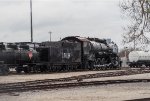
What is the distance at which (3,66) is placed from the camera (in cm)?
3259

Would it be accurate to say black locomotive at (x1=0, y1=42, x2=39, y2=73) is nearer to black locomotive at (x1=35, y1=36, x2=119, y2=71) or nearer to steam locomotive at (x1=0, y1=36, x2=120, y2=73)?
steam locomotive at (x1=0, y1=36, x2=120, y2=73)

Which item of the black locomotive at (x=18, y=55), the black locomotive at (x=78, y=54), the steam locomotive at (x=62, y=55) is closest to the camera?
the black locomotive at (x=18, y=55)

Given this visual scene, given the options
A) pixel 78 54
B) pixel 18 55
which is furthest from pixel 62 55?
pixel 18 55

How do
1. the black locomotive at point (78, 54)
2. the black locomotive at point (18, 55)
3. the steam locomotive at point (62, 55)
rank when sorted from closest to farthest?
1. the black locomotive at point (18, 55)
2. the steam locomotive at point (62, 55)
3. the black locomotive at point (78, 54)

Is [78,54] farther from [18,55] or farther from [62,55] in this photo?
[18,55]

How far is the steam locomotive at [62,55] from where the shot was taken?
3755cm

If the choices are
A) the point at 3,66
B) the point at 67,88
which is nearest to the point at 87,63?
the point at 3,66

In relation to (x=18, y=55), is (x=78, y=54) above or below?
above

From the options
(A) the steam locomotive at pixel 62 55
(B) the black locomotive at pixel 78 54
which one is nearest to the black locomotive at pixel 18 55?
(A) the steam locomotive at pixel 62 55

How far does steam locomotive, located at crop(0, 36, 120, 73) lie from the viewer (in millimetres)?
37550

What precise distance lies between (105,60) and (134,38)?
14540mm

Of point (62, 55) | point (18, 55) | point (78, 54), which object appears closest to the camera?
point (18, 55)

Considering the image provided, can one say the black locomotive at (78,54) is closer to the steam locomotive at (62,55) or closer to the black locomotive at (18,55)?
the steam locomotive at (62,55)

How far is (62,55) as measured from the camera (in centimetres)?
4244
